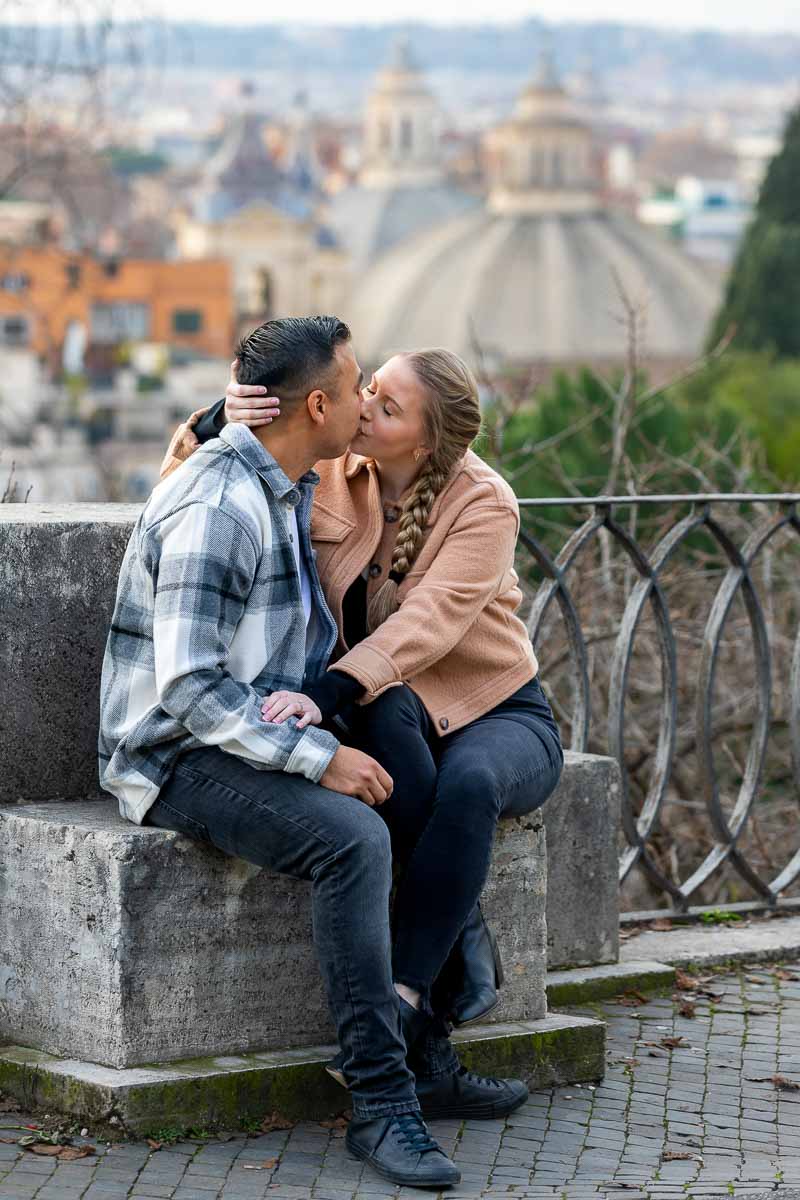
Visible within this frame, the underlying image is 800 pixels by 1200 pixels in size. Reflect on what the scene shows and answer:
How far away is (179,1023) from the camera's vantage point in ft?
11.5

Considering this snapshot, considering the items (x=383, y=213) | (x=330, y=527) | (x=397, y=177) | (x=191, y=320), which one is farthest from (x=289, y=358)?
(x=397, y=177)

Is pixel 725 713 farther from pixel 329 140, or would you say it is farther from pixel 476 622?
pixel 329 140

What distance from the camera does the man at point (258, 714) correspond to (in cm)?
336

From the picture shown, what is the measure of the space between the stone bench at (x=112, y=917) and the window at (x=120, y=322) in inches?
3260

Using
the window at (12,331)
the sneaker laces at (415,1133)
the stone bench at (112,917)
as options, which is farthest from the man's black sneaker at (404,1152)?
the window at (12,331)

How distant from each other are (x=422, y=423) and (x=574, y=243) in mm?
113347

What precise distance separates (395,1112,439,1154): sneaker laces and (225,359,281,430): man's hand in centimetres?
122

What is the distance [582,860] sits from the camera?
435cm

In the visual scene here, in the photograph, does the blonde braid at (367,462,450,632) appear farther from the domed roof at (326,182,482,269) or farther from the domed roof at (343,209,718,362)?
the domed roof at (326,182,482,269)

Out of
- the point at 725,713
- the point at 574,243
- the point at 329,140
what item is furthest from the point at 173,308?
the point at 725,713

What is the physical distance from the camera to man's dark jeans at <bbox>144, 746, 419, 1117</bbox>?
11.0ft

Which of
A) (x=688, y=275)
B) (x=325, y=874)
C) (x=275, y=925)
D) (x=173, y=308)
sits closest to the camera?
(x=325, y=874)

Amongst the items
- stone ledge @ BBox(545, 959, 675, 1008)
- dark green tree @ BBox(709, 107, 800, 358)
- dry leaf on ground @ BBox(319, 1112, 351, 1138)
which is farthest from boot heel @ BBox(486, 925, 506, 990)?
dark green tree @ BBox(709, 107, 800, 358)

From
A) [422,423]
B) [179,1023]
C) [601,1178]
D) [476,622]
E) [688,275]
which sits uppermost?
[422,423]
